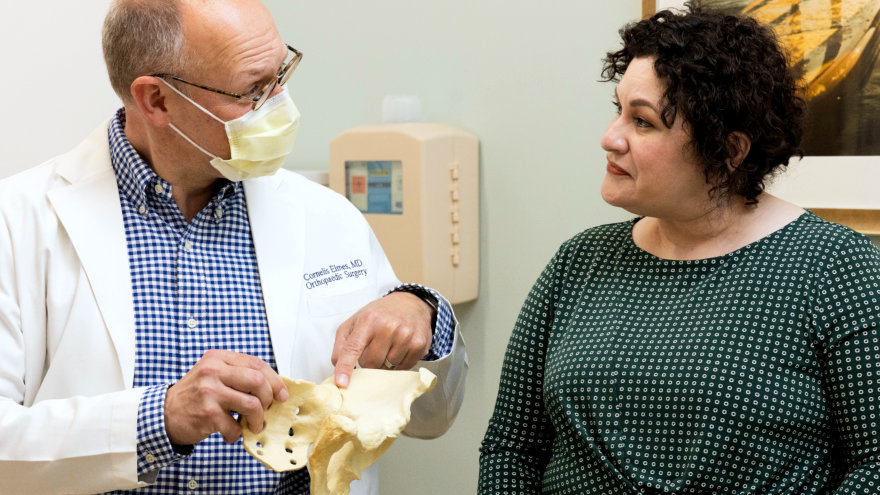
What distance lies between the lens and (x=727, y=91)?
1390 mm

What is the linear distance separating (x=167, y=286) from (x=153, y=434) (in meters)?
0.29

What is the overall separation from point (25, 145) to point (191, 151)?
0.92m

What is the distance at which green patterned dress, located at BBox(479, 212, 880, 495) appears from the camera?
131cm

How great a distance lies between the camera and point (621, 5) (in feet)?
6.89

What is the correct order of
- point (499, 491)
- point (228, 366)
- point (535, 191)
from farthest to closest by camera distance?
1. point (535, 191)
2. point (499, 491)
3. point (228, 366)

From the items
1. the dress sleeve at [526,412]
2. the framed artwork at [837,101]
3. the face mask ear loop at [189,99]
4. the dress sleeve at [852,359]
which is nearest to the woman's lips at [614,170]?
the dress sleeve at [526,412]

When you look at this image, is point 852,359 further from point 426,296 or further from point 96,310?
point 96,310

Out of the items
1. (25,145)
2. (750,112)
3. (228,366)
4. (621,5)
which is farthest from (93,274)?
(621,5)

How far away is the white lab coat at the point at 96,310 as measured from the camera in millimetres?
1227

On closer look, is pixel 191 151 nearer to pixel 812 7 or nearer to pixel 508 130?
pixel 508 130

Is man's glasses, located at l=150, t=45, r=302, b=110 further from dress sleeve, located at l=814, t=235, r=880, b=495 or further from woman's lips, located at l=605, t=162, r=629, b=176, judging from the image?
dress sleeve, located at l=814, t=235, r=880, b=495

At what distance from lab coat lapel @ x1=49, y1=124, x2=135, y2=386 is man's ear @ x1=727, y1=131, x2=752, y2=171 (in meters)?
0.98

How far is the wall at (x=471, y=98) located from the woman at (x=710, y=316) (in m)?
0.67

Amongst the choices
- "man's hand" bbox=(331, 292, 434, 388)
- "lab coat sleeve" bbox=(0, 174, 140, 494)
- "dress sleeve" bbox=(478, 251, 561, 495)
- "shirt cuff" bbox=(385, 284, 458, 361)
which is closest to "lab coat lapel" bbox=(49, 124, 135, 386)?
"lab coat sleeve" bbox=(0, 174, 140, 494)
